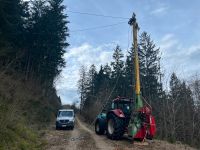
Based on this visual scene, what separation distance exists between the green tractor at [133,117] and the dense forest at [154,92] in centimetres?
150

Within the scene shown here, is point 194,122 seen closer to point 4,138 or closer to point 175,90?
point 175,90

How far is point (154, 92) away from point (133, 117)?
36.3 metres

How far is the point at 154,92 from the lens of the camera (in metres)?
54.2

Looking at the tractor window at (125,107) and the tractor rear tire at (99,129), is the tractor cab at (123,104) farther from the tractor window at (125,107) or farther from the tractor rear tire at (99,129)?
the tractor rear tire at (99,129)

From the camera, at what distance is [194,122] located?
36.2 metres

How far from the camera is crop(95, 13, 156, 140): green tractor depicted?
18.1 m

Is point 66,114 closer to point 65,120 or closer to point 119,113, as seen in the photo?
point 65,120

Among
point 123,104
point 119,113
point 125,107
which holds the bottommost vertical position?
point 119,113

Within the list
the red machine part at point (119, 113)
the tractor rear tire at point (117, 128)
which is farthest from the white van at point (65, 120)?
the tractor rear tire at point (117, 128)

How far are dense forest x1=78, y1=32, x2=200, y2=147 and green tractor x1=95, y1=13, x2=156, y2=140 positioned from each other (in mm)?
1499

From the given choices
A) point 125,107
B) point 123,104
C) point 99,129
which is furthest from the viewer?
point 99,129

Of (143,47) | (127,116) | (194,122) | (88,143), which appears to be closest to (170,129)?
(194,122)

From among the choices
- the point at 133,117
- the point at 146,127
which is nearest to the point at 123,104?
the point at 133,117

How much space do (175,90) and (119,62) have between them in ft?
121
